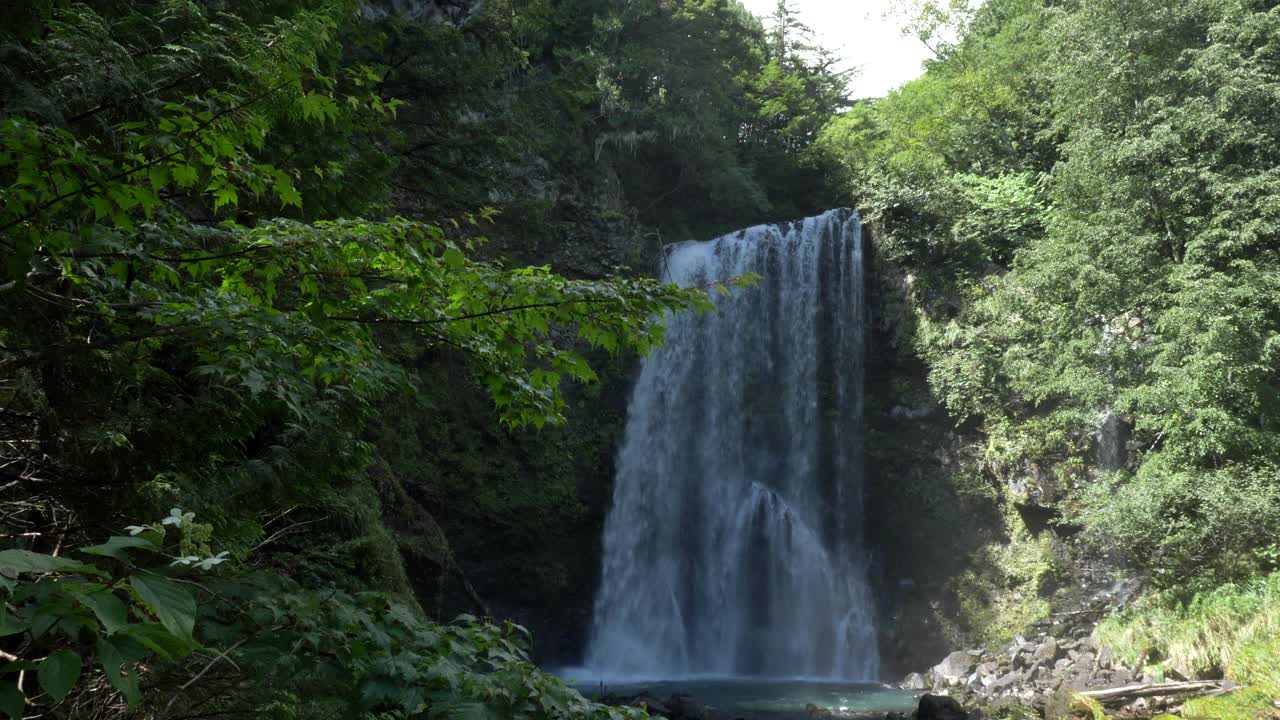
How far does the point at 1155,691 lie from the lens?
425 inches

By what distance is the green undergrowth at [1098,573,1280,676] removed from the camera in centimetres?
1104

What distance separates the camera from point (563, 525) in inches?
681

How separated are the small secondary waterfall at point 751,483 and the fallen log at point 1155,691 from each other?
5.95 meters

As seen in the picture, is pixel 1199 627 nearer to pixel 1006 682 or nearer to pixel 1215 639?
pixel 1215 639

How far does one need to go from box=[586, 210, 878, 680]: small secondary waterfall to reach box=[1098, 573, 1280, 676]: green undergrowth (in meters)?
5.24

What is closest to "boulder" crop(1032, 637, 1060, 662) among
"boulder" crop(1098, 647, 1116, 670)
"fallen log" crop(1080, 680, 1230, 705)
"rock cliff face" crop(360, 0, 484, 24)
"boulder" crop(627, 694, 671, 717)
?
"boulder" crop(1098, 647, 1116, 670)

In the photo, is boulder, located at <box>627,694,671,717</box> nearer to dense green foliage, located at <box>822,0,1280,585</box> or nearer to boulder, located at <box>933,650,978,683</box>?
boulder, located at <box>933,650,978,683</box>

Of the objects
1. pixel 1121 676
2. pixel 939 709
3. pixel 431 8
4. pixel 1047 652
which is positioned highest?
pixel 431 8

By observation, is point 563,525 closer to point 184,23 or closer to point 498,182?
point 498,182

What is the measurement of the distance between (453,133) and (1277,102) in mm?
13635

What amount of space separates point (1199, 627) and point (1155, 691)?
64.8 inches

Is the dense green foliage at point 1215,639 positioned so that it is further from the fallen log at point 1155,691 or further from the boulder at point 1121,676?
the fallen log at point 1155,691

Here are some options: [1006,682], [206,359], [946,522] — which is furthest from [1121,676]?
[206,359]

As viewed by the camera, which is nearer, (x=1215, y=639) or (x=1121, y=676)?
(x=1215, y=639)
